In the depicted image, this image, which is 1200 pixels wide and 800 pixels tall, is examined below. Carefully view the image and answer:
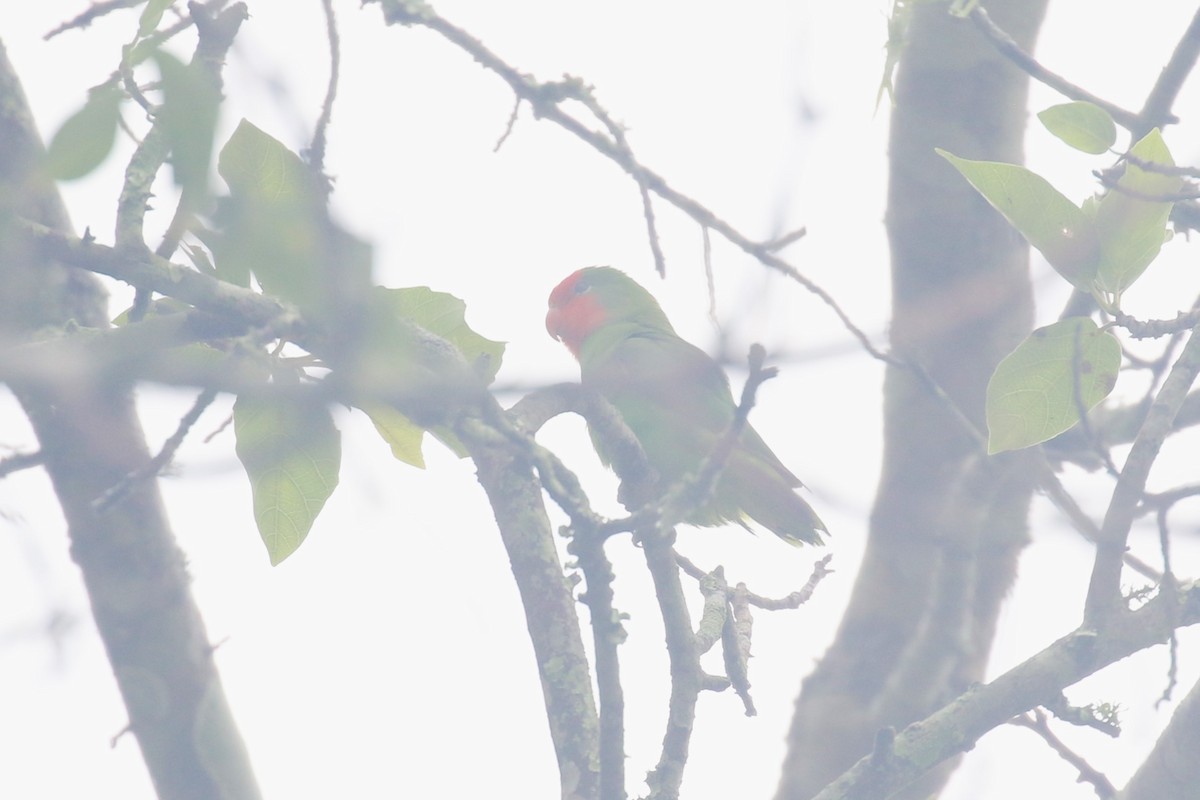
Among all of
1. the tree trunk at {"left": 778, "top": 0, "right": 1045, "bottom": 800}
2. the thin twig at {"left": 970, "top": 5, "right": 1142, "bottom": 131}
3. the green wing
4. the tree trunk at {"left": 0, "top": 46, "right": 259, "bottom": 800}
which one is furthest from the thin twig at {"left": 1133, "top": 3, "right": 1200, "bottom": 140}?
the tree trunk at {"left": 0, "top": 46, "right": 259, "bottom": 800}

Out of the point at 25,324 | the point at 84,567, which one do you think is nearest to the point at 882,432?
the point at 84,567

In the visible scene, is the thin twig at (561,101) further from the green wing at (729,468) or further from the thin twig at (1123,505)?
the green wing at (729,468)

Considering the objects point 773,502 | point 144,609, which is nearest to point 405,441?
point 144,609

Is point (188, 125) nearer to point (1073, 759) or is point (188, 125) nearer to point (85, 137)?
point (85, 137)

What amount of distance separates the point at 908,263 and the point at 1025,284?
12.9 inches

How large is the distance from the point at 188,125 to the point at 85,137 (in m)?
0.16

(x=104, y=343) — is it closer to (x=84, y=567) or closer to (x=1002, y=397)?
(x=84, y=567)

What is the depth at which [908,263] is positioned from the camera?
3400mm

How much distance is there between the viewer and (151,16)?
5.05ft

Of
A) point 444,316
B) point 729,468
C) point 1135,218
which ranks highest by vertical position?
point 729,468

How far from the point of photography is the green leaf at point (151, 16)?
5.03 feet

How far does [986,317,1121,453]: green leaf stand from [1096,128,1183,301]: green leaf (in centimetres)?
10

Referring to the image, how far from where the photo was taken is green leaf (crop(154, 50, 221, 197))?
69 centimetres

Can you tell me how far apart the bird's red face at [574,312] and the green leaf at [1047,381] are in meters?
2.93
